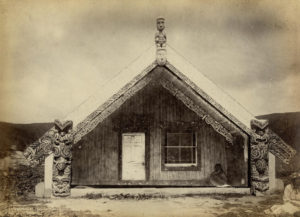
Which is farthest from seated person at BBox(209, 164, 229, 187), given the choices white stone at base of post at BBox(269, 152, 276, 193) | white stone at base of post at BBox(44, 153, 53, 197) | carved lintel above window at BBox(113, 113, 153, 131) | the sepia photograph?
white stone at base of post at BBox(44, 153, 53, 197)

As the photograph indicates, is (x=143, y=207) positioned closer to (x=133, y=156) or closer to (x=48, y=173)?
(x=133, y=156)

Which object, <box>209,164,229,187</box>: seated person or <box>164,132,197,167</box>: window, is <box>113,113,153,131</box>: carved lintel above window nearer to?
<box>164,132,197,167</box>: window

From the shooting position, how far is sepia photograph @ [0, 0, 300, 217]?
40.0ft

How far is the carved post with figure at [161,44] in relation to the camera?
12433mm

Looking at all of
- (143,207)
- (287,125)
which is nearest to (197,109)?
(287,125)

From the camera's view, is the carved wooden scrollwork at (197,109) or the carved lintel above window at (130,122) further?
the carved wooden scrollwork at (197,109)

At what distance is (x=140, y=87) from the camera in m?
12.8

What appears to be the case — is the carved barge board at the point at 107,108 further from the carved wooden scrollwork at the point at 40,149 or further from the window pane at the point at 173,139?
the window pane at the point at 173,139

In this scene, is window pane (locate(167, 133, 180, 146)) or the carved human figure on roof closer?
the carved human figure on roof

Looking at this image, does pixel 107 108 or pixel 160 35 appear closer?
pixel 160 35

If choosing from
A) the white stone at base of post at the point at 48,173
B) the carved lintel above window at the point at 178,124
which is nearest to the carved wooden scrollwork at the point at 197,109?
→ the carved lintel above window at the point at 178,124

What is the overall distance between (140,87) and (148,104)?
57 cm

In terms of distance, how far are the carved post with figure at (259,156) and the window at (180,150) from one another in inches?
69.5

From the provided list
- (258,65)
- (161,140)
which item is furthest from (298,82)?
(161,140)
